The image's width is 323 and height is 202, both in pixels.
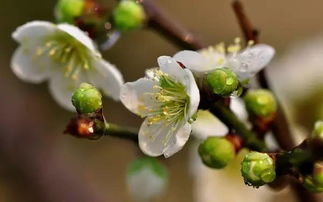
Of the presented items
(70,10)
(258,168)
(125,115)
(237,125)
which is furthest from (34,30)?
(125,115)

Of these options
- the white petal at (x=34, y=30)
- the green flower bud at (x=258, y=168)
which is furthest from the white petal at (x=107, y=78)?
the green flower bud at (x=258, y=168)

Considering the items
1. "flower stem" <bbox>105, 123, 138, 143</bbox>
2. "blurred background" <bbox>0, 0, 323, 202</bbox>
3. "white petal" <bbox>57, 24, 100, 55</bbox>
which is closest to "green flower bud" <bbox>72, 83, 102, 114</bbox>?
"flower stem" <bbox>105, 123, 138, 143</bbox>

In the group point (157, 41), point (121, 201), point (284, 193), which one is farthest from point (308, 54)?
point (157, 41)

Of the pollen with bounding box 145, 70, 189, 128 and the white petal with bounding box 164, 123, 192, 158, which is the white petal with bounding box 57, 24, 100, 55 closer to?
the pollen with bounding box 145, 70, 189, 128

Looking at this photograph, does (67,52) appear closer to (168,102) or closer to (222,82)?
(168,102)

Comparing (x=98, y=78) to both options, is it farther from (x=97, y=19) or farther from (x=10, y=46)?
(x=10, y=46)

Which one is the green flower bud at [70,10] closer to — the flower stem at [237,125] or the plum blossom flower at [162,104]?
the plum blossom flower at [162,104]
